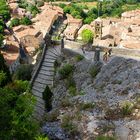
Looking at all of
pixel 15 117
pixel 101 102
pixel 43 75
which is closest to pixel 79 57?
pixel 43 75

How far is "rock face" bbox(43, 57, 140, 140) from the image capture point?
16.4 m

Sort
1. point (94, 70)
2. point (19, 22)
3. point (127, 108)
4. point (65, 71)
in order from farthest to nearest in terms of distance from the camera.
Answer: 1. point (19, 22)
2. point (65, 71)
3. point (94, 70)
4. point (127, 108)

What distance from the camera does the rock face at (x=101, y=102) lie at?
16.4m

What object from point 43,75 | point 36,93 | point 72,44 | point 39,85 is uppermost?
point 72,44

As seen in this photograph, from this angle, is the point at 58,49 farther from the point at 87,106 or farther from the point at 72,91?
the point at 87,106

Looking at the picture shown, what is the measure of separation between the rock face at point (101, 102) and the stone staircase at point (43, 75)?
0.86m

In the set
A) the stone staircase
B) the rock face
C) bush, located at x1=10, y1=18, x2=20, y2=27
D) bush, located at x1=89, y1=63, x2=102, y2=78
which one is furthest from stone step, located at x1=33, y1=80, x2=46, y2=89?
bush, located at x1=10, y1=18, x2=20, y2=27

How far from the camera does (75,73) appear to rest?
2217 centimetres

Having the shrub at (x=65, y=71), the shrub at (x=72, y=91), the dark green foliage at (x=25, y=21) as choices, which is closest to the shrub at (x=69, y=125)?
the shrub at (x=72, y=91)

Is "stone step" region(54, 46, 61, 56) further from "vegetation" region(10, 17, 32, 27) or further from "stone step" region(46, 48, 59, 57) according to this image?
"vegetation" region(10, 17, 32, 27)

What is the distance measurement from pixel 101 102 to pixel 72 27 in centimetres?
5389

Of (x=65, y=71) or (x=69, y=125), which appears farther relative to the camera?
(x=65, y=71)

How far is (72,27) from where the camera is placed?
71688mm

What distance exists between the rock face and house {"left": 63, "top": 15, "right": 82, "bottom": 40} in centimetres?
4293
